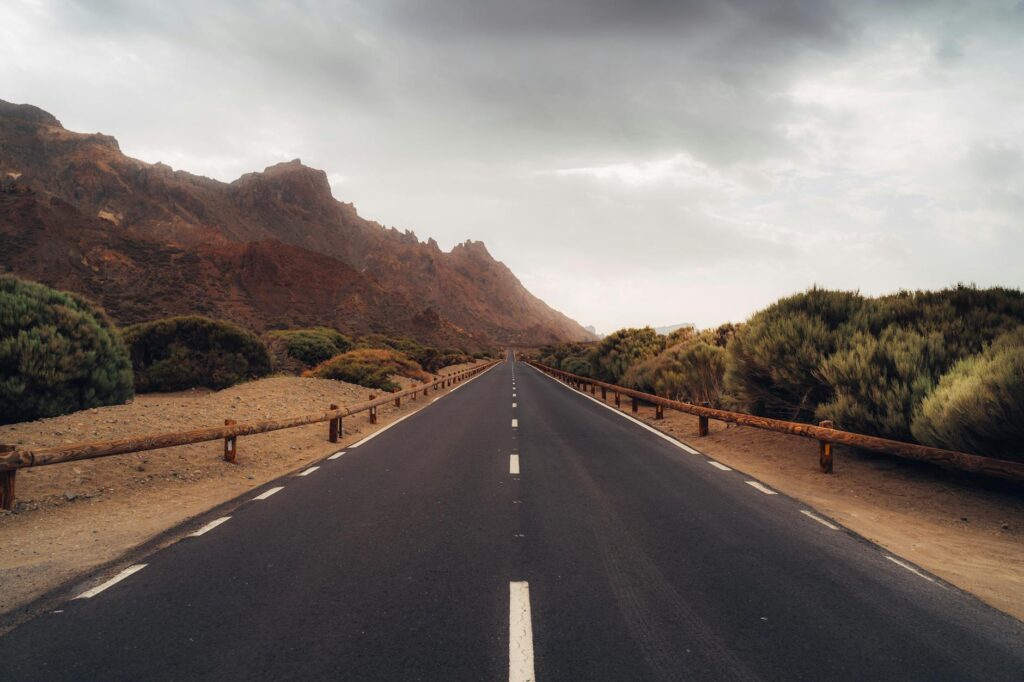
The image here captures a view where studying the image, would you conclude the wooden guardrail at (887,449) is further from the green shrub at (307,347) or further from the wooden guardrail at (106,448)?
the green shrub at (307,347)

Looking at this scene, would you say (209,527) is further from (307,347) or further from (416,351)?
(416,351)

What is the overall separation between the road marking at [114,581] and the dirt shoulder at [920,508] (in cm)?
721

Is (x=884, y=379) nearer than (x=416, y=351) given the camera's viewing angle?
Yes

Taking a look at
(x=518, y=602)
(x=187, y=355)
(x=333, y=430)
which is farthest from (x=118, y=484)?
(x=187, y=355)

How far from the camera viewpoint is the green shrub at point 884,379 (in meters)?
8.34

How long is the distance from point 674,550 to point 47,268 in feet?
210

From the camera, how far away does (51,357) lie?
10.3 meters

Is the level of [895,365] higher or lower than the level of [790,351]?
lower

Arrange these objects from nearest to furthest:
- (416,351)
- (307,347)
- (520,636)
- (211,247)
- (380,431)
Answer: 1. (520,636)
2. (380,431)
3. (307,347)
4. (416,351)
5. (211,247)

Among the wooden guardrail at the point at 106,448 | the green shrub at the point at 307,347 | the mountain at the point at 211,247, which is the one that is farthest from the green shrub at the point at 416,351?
the wooden guardrail at the point at 106,448

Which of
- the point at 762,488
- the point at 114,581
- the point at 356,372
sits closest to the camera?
the point at 114,581

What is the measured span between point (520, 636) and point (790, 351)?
10087mm

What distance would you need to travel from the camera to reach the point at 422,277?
557 ft

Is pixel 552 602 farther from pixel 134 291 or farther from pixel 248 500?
pixel 134 291
